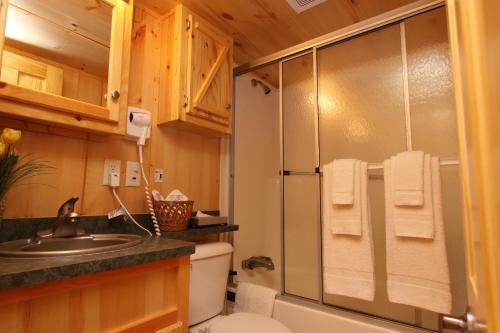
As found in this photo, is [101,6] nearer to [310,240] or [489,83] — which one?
[489,83]

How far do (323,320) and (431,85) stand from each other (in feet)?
4.17

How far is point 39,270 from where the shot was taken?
0.64 m

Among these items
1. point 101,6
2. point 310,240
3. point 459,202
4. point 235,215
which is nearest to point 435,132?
point 459,202

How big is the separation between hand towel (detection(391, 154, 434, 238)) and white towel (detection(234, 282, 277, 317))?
751 mm

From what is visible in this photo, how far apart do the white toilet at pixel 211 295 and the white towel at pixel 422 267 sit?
1.71 feet

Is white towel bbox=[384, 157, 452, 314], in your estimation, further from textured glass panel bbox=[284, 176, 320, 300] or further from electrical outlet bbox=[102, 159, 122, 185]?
electrical outlet bbox=[102, 159, 122, 185]

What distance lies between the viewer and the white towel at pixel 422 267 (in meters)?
1.05

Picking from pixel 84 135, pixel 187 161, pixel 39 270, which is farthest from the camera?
pixel 187 161

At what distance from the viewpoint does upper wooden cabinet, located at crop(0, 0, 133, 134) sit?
932mm

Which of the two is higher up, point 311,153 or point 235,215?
point 311,153

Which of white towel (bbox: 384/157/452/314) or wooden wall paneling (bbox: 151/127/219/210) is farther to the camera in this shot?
wooden wall paneling (bbox: 151/127/219/210)

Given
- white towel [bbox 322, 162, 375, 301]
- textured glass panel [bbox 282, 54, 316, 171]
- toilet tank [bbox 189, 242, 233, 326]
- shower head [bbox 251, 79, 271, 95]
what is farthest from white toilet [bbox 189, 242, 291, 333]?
shower head [bbox 251, 79, 271, 95]

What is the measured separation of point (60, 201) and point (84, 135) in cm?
29

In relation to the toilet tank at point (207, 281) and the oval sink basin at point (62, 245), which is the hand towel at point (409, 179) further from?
the oval sink basin at point (62, 245)
